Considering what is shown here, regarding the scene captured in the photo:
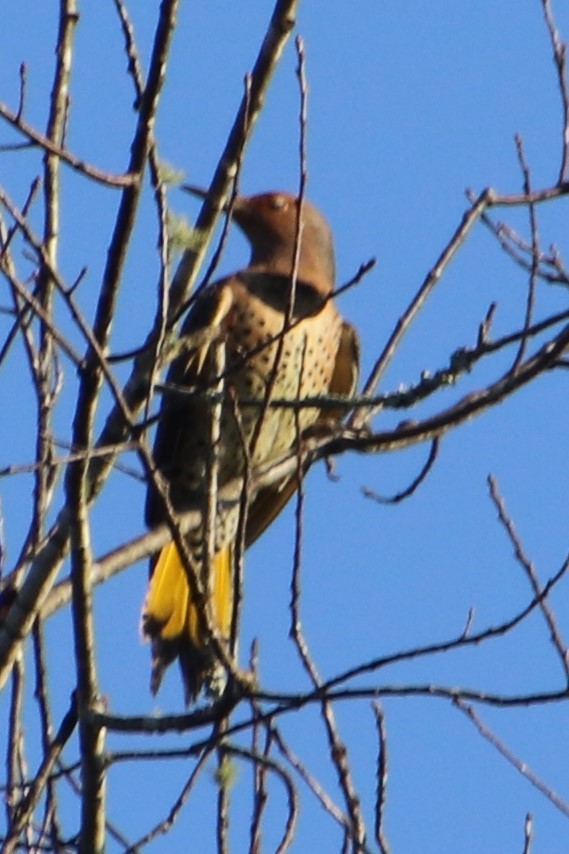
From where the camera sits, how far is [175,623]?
526cm

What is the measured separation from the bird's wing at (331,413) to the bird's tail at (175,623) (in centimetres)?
37

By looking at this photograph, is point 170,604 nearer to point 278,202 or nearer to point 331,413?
point 331,413

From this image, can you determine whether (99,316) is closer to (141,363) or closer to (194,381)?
(141,363)

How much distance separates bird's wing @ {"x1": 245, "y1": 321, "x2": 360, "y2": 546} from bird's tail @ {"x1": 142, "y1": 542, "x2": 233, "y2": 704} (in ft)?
1.23

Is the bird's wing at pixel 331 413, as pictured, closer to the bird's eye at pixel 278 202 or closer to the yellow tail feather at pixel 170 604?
the yellow tail feather at pixel 170 604

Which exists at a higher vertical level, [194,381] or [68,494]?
[194,381]

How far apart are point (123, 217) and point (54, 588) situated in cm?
94

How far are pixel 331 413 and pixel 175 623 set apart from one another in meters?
1.08

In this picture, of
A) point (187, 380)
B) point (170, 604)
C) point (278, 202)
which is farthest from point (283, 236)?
point (170, 604)

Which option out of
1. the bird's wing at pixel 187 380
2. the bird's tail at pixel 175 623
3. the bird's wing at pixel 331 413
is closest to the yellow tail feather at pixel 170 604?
the bird's tail at pixel 175 623

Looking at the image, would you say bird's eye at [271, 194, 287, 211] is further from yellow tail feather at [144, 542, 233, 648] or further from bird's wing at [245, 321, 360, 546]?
yellow tail feather at [144, 542, 233, 648]

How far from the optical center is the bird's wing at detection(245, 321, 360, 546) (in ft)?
19.3

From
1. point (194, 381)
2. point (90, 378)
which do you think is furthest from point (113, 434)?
point (194, 381)

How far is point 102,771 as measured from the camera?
9.89 ft
